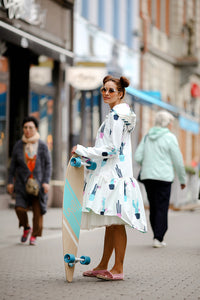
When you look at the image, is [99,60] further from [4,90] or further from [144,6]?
[144,6]

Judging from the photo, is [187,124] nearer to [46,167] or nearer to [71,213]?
[46,167]

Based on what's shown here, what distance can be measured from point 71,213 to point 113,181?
455 millimetres

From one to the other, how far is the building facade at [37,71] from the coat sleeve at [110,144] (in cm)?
738

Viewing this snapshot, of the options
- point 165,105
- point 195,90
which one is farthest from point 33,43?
point 195,90

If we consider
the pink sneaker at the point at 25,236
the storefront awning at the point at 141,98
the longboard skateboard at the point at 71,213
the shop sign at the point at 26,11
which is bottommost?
the pink sneaker at the point at 25,236

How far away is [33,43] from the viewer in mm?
15000

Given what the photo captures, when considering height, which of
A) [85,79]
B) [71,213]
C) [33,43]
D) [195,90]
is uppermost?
[195,90]

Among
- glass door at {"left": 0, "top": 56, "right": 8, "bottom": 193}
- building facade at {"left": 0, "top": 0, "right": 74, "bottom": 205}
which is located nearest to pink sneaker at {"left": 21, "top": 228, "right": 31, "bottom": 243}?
building facade at {"left": 0, "top": 0, "right": 74, "bottom": 205}

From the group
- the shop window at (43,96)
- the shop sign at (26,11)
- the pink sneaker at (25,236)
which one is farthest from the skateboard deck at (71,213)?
the shop window at (43,96)

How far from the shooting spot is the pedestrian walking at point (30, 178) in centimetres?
965

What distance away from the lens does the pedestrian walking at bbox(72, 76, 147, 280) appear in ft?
21.5

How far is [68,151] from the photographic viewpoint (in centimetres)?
1859

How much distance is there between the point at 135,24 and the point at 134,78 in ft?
7.33

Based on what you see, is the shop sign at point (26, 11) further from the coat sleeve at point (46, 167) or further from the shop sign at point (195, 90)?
the shop sign at point (195, 90)
